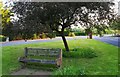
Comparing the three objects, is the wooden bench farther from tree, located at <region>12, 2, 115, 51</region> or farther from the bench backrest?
tree, located at <region>12, 2, 115, 51</region>

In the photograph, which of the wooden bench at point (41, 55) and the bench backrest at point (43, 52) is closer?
the wooden bench at point (41, 55)

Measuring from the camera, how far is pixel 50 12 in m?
10.3

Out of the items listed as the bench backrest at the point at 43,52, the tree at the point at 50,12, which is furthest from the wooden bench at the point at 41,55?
the tree at the point at 50,12

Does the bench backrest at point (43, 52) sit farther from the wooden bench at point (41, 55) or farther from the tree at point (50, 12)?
the tree at point (50, 12)

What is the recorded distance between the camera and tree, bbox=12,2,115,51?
9.68m

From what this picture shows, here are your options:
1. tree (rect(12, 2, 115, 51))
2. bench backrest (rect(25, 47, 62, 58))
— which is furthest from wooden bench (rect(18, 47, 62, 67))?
tree (rect(12, 2, 115, 51))

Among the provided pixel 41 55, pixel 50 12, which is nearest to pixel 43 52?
pixel 41 55

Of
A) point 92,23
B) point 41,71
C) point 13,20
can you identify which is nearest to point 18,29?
point 13,20

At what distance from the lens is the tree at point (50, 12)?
31.8 feet

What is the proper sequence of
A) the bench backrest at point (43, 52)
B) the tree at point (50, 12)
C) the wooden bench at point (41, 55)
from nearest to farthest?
the wooden bench at point (41, 55) < the bench backrest at point (43, 52) < the tree at point (50, 12)

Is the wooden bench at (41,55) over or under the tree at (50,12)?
under

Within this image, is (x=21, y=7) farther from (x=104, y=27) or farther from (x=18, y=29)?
(x=104, y=27)

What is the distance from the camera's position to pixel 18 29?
9453 millimetres

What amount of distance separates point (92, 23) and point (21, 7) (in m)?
4.11
